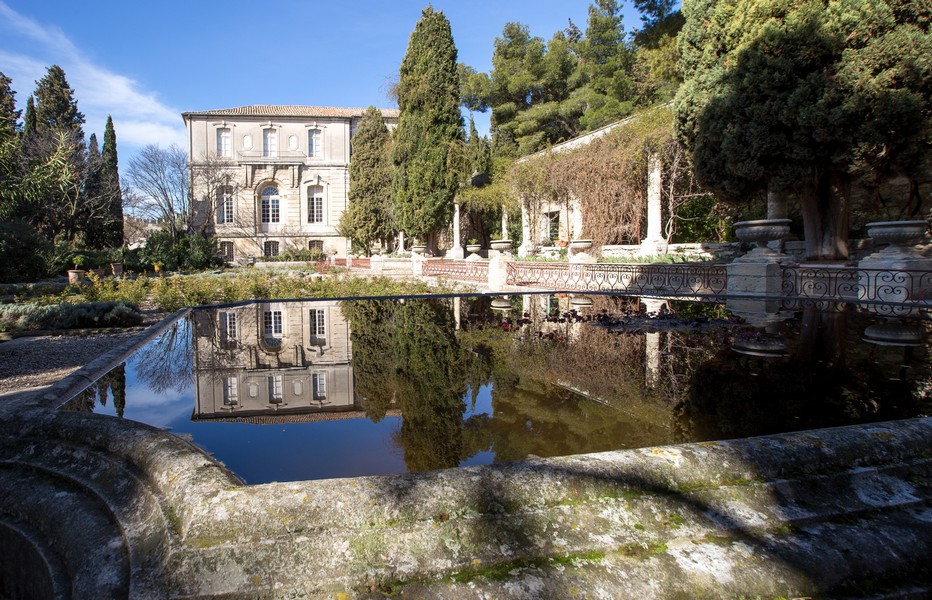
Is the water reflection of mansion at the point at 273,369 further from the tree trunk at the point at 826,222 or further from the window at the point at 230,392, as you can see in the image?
the tree trunk at the point at 826,222

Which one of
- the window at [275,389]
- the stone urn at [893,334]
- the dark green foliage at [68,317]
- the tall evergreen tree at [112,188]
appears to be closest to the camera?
the window at [275,389]

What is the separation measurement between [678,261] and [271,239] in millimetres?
31194

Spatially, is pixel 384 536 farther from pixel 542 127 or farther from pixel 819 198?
pixel 542 127

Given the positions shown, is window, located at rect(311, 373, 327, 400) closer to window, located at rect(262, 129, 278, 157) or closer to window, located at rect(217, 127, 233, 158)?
window, located at rect(262, 129, 278, 157)

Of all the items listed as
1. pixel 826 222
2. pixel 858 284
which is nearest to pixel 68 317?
pixel 858 284

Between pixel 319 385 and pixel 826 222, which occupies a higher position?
pixel 826 222

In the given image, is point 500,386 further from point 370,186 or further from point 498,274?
point 370,186

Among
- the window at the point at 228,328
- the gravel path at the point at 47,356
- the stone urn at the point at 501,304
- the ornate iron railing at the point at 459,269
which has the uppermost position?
the ornate iron railing at the point at 459,269

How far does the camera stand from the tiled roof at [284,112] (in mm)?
36825

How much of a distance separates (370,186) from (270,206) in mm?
11398

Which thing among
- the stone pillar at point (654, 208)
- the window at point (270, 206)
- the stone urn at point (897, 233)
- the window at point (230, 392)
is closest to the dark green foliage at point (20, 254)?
the window at point (270, 206)

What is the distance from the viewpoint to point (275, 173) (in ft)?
125

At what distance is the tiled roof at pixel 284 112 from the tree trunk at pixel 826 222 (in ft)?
110

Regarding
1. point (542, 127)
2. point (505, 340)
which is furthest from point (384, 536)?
point (542, 127)
